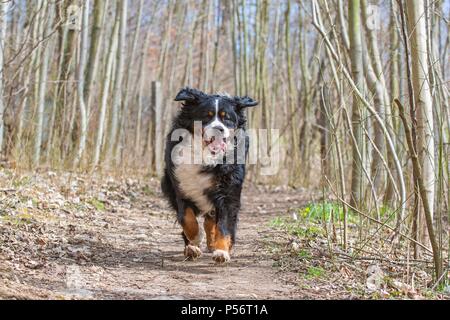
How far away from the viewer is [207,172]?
529 centimetres

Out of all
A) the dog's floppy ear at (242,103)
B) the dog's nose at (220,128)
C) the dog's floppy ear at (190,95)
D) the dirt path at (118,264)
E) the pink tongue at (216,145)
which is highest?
the dog's floppy ear at (190,95)

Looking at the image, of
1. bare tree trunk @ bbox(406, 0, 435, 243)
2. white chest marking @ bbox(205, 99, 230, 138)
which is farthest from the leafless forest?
white chest marking @ bbox(205, 99, 230, 138)

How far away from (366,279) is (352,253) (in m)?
0.64

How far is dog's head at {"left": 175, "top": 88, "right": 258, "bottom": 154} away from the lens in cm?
535

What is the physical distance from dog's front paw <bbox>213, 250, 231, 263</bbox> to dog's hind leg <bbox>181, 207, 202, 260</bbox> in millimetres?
306

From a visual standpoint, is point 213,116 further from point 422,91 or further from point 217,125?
point 422,91

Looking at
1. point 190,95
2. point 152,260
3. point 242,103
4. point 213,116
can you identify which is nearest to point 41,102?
point 190,95

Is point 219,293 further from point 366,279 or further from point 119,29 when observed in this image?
point 119,29

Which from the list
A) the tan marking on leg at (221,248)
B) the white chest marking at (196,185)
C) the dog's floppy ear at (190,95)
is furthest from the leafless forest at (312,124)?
the dog's floppy ear at (190,95)

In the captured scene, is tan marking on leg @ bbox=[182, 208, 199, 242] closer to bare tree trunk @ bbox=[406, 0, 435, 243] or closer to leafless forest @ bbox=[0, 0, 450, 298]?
leafless forest @ bbox=[0, 0, 450, 298]

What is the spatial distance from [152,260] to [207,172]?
89 centimetres

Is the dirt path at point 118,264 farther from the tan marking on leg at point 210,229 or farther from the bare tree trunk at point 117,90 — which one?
the bare tree trunk at point 117,90

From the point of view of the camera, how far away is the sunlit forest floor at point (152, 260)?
3795 millimetres

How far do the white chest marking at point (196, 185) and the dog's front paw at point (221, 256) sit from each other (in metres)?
0.58
